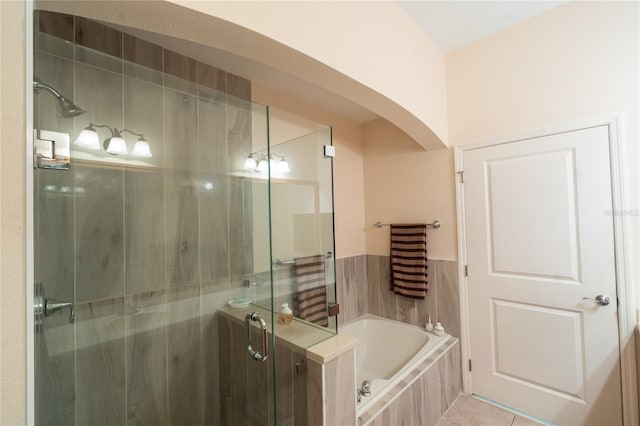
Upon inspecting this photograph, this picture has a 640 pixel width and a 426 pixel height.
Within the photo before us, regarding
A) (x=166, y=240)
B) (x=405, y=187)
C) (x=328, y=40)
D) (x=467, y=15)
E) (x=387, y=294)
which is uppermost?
(x=467, y=15)

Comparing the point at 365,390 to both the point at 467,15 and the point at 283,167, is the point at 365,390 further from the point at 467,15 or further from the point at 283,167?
the point at 467,15

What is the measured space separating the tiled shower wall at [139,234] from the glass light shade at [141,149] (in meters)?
0.04

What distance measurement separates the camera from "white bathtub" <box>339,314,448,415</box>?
2223mm

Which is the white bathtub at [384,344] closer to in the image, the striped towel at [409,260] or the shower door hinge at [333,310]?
the striped towel at [409,260]

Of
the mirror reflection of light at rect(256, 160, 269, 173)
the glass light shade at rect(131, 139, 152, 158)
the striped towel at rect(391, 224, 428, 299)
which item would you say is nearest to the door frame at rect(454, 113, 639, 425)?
the striped towel at rect(391, 224, 428, 299)

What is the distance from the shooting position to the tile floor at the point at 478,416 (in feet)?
5.83

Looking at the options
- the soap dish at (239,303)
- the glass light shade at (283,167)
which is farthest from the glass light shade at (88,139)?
the soap dish at (239,303)

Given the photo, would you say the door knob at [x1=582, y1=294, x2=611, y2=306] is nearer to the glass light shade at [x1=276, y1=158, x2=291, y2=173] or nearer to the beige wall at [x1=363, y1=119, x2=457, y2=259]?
the beige wall at [x1=363, y1=119, x2=457, y2=259]

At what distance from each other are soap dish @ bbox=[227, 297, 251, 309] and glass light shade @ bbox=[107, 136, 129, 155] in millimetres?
1069

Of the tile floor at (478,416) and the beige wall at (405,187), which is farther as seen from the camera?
the beige wall at (405,187)

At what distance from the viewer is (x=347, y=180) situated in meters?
2.73

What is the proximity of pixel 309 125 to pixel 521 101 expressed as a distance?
5.15 ft

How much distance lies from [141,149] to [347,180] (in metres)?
1.84

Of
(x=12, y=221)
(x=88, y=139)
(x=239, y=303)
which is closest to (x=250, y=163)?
(x=88, y=139)
